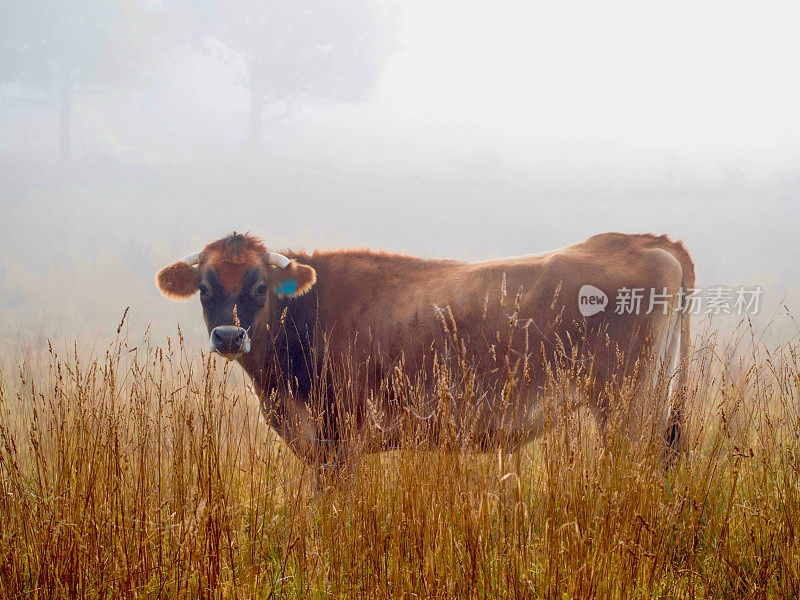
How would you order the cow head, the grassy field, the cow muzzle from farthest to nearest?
1. the cow head
2. the cow muzzle
3. the grassy field

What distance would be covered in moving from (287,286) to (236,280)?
47cm

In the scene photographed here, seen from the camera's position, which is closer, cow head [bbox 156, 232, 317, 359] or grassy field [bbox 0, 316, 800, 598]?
grassy field [bbox 0, 316, 800, 598]

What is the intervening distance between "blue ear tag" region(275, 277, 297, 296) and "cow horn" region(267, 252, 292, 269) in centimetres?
14

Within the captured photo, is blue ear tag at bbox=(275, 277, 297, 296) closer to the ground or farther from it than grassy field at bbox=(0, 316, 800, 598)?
farther from it

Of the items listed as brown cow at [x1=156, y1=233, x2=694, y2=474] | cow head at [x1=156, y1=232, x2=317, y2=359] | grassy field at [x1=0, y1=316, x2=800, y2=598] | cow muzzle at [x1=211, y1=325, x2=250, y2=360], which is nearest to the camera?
grassy field at [x1=0, y1=316, x2=800, y2=598]

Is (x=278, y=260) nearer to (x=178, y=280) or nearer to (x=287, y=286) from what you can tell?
(x=287, y=286)

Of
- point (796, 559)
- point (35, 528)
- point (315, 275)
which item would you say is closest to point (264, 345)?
point (315, 275)

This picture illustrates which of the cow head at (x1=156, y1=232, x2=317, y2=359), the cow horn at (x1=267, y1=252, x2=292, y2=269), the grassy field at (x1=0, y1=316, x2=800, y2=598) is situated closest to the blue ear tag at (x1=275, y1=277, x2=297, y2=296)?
the cow head at (x1=156, y1=232, x2=317, y2=359)

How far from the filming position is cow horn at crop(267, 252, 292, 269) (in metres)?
5.58

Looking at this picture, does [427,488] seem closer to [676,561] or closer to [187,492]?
[187,492]

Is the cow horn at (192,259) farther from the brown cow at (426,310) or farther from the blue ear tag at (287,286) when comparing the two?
the blue ear tag at (287,286)

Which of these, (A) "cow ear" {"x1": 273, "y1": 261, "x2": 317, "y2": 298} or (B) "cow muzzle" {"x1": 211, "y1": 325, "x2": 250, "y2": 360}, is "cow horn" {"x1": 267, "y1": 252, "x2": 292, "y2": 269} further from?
(B) "cow muzzle" {"x1": 211, "y1": 325, "x2": 250, "y2": 360}

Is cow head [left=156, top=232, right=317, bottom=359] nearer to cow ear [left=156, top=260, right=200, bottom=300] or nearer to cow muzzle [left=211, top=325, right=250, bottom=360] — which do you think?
cow ear [left=156, top=260, right=200, bottom=300]

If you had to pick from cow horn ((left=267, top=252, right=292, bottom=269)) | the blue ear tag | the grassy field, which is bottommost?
the grassy field
